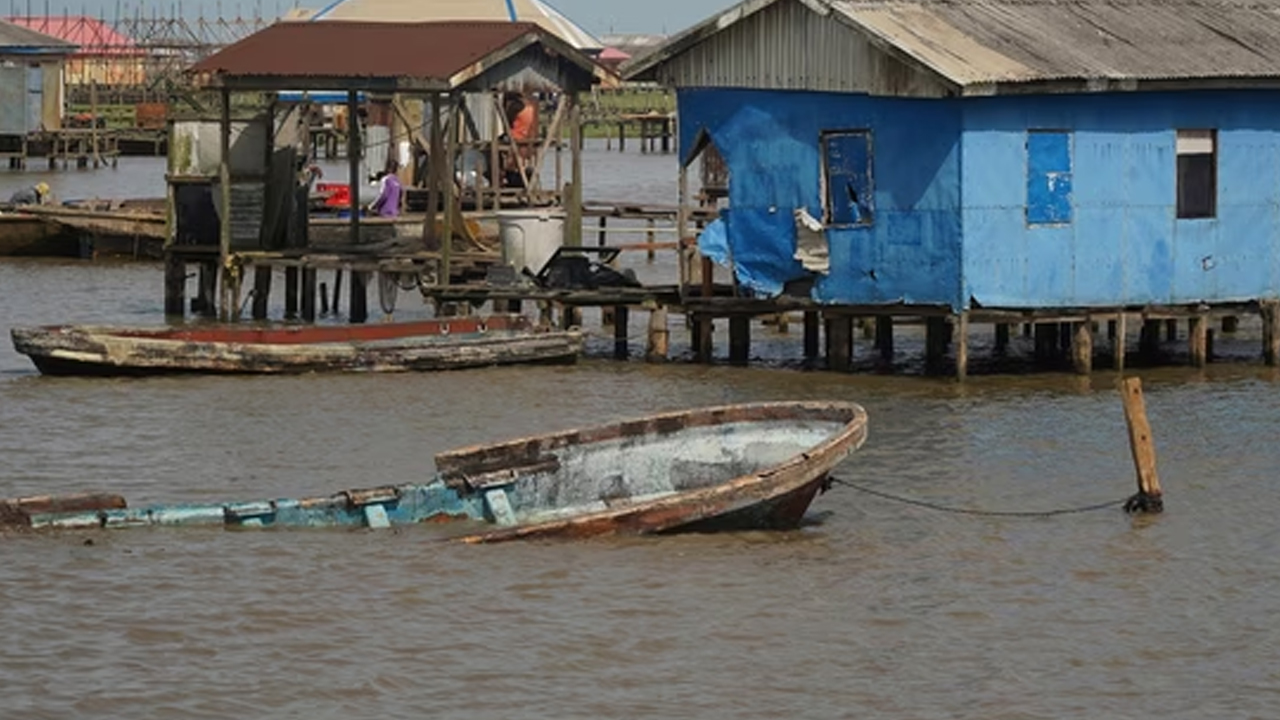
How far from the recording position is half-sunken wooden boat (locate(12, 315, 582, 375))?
21219 millimetres

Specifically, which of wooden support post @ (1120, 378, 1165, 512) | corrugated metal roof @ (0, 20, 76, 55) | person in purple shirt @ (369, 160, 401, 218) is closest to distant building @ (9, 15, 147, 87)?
corrugated metal roof @ (0, 20, 76, 55)

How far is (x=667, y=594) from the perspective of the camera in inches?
528

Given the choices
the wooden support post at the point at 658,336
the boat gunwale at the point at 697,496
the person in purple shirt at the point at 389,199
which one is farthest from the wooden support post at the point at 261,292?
the boat gunwale at the point at 697,496

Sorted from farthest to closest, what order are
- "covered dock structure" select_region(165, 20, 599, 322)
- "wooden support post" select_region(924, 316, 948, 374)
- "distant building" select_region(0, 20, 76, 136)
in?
"distant building" select_region(0, 20, 76, 136)
"covered dock structure" select_region(165, 20, 599, 322)
"wooden support post" select_region(924, 316, 948, 374)

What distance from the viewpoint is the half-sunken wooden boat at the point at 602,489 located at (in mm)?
14234

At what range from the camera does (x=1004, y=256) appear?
21188mm

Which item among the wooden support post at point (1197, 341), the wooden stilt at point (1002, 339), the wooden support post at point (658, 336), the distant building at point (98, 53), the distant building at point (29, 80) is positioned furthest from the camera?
the distant building at point (98, 53)

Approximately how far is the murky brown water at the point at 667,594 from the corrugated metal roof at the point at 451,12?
20.1m

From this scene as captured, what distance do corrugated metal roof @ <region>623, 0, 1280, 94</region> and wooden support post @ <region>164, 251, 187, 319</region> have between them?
6898 millimetres

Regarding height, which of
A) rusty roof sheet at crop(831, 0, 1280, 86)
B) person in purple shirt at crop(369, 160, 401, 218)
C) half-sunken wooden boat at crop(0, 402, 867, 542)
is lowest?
half-sunken wooden boat at crop(0, 402, 867, 542)

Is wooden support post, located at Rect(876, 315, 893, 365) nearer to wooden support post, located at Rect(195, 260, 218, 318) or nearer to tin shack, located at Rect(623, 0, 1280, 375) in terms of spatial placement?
tin shack, located at Rect(623, 0, 1280, 375)

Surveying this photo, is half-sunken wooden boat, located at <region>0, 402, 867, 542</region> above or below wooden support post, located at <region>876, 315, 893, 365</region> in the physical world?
below

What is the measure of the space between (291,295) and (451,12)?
12.0 meters

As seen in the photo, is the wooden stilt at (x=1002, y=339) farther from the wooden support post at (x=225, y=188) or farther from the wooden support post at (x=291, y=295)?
the wooden support post at (x=291, y=295)
